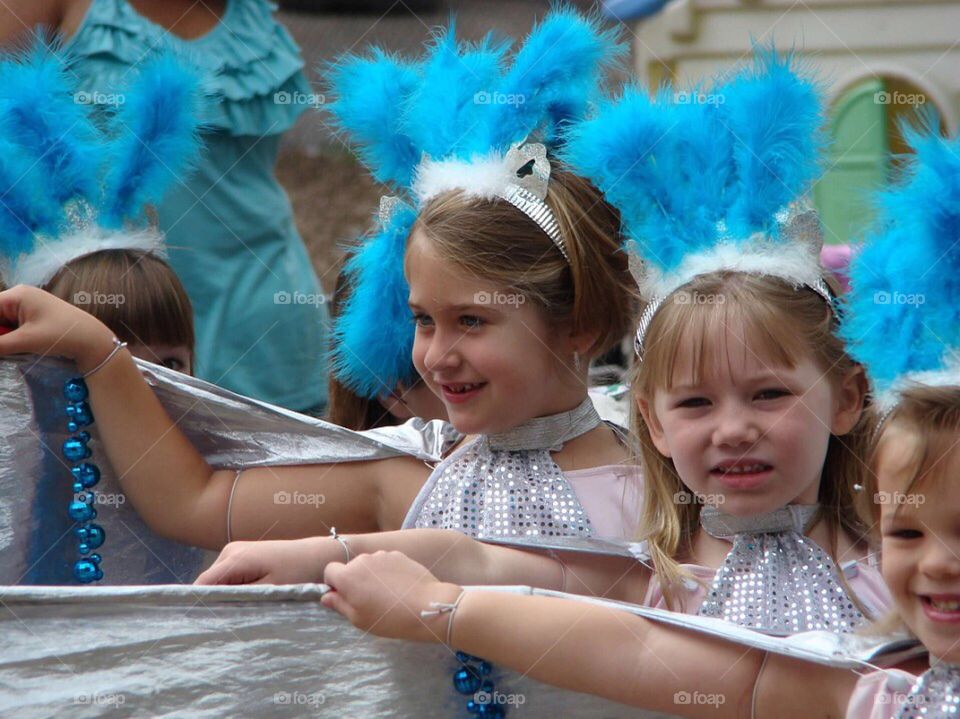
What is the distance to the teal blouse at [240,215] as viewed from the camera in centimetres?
272

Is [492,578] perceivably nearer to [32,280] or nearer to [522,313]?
[522,313]

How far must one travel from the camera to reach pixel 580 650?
147 cm

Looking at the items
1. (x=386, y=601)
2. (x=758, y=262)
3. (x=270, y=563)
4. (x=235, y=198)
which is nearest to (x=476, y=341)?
(x=758, y=262)

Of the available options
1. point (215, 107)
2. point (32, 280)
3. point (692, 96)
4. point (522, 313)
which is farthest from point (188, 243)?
point (692, 96)

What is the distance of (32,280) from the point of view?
2342 mm

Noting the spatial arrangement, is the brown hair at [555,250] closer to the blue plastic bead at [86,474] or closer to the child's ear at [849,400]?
the child's ear at [849,400]

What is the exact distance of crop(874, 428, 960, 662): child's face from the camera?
1.33 meters

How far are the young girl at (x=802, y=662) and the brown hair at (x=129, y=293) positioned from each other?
3.32 feet

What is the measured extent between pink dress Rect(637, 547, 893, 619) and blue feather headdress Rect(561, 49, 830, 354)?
33 centimetres

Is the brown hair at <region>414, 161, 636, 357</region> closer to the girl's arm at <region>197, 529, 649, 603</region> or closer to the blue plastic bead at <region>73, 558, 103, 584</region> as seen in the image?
the girl's arm at <region>197, 529, 649, 603</region>

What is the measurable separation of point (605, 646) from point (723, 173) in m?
0.70

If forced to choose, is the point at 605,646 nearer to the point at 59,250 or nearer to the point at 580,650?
the point at 580,650

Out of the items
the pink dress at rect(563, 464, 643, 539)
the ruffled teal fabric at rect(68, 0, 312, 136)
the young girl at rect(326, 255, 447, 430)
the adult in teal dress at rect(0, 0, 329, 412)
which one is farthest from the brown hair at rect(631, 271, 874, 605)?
the ruffled teal fabric at rect(68, 0, 312, 136)

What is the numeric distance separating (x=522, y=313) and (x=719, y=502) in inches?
16.9
